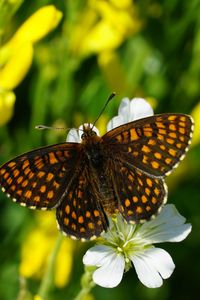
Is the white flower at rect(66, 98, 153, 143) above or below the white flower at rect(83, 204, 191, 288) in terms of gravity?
above

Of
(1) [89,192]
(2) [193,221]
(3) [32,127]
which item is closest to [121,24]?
(3) [32,127]

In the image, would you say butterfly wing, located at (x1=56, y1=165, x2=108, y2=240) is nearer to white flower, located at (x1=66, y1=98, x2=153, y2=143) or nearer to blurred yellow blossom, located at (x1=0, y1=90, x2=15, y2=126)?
white flower, located at (x1=66, y1=98, x2=153, y2=143)

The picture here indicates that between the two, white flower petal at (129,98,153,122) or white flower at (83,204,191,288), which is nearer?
white flower at (83,204,191,288)

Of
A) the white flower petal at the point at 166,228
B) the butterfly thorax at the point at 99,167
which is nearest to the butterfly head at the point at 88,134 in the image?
the butterfly thorax at the point at 99,167

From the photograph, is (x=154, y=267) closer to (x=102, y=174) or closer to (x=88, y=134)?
(x=102, y=174)

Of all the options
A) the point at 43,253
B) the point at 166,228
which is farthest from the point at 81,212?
the point at 43,253

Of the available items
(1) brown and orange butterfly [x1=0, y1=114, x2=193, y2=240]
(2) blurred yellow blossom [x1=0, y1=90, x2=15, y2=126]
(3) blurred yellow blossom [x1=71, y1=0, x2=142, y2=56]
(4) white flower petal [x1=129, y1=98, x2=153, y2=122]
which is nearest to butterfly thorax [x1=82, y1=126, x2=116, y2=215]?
(1) brown and orange butterfly [x1=0, y1=114, x2=193, y2=240]

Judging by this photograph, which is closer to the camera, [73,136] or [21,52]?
[73,136]
